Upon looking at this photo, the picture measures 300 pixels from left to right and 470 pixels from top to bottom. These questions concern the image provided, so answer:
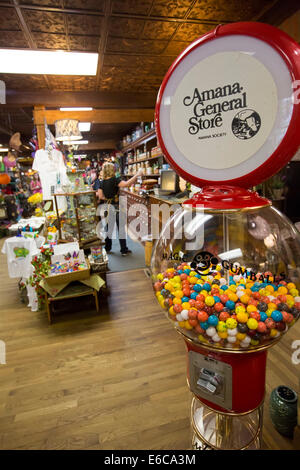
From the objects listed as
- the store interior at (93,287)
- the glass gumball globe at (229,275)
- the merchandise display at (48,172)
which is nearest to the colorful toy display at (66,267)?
the store interior at (93,287)

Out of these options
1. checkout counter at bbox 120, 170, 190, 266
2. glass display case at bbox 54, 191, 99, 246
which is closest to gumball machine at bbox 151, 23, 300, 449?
checkout counter at bbox 120, 170, 190, 266

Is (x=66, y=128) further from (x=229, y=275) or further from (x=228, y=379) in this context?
(x=228, y=379)

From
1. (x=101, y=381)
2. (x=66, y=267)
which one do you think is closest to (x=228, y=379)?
(x=101, y=381)

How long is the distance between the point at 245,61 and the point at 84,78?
11.7ft

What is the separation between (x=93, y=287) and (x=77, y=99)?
297 cm

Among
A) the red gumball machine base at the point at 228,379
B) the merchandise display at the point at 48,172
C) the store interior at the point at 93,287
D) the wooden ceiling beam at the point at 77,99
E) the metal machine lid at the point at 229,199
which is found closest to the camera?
the metal machine lid at the point at 229,199

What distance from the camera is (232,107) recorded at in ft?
2.24

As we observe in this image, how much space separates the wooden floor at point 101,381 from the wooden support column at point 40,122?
9.33 ft

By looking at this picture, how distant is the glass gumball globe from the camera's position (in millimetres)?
787

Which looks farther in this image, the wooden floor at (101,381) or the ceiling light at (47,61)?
the ceiling light at (47,61)

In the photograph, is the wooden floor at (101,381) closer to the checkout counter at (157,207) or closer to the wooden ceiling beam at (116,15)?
the checkout counter at (157,207)

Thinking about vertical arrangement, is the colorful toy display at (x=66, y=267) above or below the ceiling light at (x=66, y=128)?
below

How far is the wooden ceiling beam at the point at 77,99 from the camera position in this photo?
3.96 meters

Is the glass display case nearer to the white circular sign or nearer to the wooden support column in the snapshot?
the wooden support column
